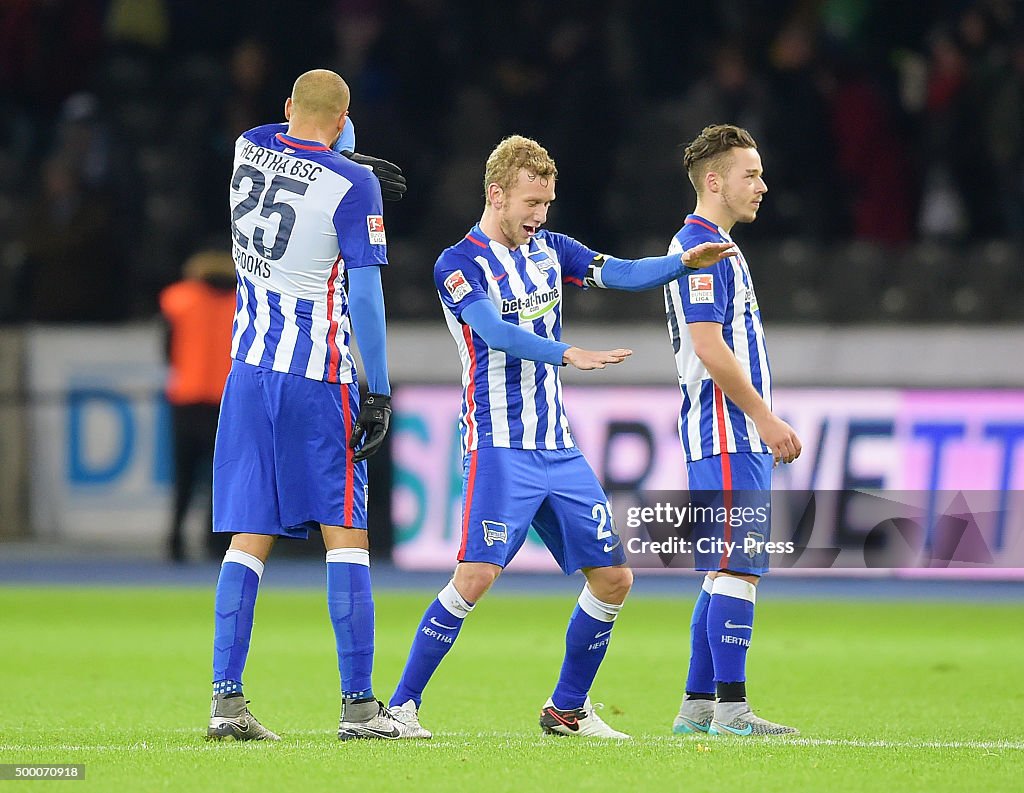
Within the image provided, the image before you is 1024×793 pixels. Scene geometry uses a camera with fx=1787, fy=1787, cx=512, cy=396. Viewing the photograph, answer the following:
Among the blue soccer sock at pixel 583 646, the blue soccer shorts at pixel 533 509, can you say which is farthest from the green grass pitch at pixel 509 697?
the blue soccer shorts at pixel 533 509

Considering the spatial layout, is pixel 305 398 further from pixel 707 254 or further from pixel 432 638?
pixel 707 254

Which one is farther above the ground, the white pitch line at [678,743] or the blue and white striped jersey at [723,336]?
the blue and white striped jersey at [723,336]

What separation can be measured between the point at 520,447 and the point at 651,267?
716 mm

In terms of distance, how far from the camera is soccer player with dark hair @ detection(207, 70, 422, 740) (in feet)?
17.8

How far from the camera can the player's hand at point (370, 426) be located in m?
5.38

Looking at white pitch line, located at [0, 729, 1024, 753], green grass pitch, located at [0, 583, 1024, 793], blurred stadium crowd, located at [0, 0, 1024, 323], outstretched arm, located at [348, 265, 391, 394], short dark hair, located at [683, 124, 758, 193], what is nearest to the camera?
green grass pitch, located at [0, 583, 1024, 793]

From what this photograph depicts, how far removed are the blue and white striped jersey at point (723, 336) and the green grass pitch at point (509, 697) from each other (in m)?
0.98

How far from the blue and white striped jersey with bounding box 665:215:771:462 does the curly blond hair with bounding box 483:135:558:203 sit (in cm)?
49

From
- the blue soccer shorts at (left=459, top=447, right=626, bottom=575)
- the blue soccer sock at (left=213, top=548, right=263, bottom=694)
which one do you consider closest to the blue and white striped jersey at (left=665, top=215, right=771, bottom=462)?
the blue soccer shorts at (left=459, top=447, right=626, bottom=575)

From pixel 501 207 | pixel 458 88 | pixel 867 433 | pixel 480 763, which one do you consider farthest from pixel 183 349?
pixel 480 763

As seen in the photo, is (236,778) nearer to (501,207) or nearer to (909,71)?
(501,207)

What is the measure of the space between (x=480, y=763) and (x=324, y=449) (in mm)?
1087

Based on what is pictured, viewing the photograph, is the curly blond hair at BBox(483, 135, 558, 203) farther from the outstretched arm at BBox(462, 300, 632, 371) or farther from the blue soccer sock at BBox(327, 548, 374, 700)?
the blue soccer sock at BBox(327, 548, 374, 700)

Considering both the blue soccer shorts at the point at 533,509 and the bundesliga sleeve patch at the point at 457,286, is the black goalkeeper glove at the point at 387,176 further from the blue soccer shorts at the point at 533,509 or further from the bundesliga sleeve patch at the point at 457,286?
the blue soccer shorts at the point at 533,509
